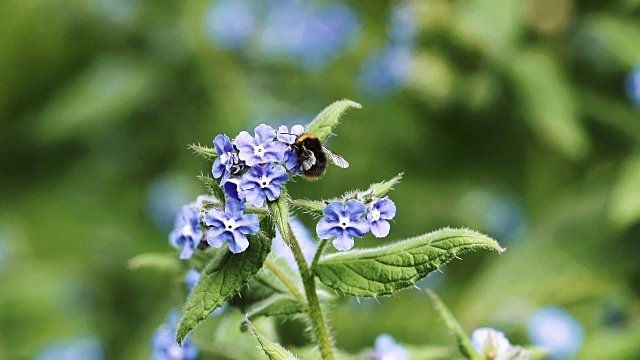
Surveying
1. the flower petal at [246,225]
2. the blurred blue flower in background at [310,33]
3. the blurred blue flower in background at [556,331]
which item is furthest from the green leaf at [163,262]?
the blurred blue flower in background at [310,33]

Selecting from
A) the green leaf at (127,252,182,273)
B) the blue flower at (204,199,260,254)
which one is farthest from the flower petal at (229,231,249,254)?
the green leaf at (127,252,182,273)

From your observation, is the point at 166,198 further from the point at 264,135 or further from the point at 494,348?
the point at 264,135

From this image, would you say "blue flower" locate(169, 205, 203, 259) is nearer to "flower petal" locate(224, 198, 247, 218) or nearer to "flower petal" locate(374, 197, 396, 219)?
"flower petal" locate(224, 198, 247, 218)

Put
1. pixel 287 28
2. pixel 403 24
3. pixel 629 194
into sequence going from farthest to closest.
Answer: pixel 287 28 < pixel 403 24 < pixel 629 194

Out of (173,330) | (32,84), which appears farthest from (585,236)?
(32,84)

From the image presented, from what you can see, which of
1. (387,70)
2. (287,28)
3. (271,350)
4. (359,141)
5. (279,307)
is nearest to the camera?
(271,350)

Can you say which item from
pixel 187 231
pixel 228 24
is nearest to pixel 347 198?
pixel 187 231

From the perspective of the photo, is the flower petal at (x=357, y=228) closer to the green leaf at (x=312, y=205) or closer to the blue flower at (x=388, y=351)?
the green leaf at (x=312, y=205)
